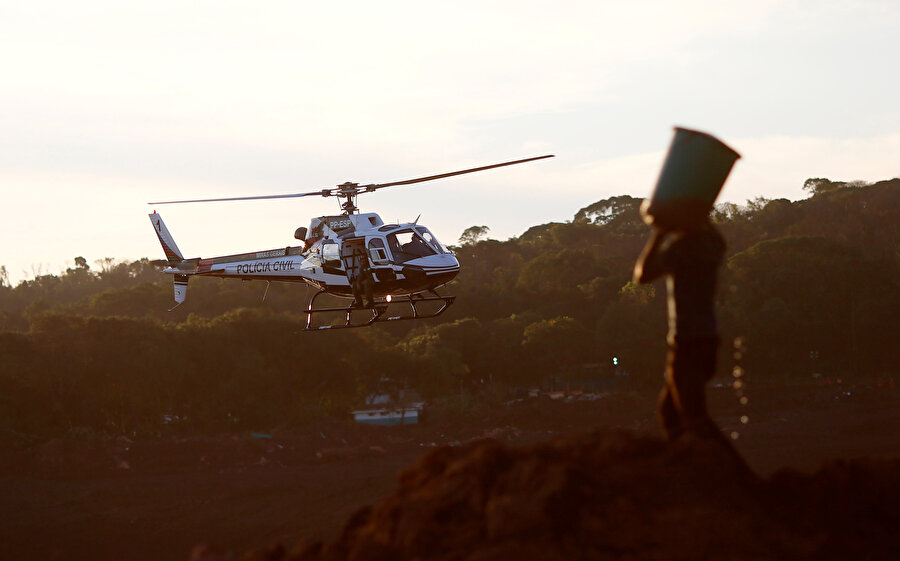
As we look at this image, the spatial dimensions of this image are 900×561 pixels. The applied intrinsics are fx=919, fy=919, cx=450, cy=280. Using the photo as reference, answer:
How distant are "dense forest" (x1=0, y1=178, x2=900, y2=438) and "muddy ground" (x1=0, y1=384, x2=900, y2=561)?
366 cm

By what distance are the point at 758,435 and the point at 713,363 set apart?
32648mm

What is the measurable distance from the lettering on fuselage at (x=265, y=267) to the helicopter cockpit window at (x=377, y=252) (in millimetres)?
4140

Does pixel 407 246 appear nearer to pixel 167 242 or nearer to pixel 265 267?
pixel 265 267

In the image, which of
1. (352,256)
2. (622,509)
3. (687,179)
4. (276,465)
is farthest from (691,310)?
(276,465)

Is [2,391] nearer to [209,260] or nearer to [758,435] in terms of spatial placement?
[209,260]

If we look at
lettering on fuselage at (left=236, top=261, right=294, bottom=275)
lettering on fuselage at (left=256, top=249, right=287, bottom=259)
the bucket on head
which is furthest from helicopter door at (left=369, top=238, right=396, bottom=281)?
the bucket on head

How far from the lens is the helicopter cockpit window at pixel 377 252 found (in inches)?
966

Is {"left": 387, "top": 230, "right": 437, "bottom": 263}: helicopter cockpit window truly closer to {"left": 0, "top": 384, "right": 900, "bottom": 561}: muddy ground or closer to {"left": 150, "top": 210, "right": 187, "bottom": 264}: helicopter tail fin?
{"left": 0, "top": 384, "right": 900, "bottom": 561}: muddy ground

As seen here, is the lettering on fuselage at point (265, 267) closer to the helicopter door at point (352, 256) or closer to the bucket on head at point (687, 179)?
Answer: the helicopter door at point (352, 256)

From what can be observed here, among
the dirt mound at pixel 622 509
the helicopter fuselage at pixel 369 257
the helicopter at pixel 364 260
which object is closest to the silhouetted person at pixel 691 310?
the dirt mound at pixel 622 509

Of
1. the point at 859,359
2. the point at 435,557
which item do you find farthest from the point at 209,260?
the point at 859,359

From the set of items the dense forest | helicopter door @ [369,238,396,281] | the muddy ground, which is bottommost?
the muddy ground

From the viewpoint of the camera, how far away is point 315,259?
26.5 meters

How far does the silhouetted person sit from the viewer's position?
25.4 feet
